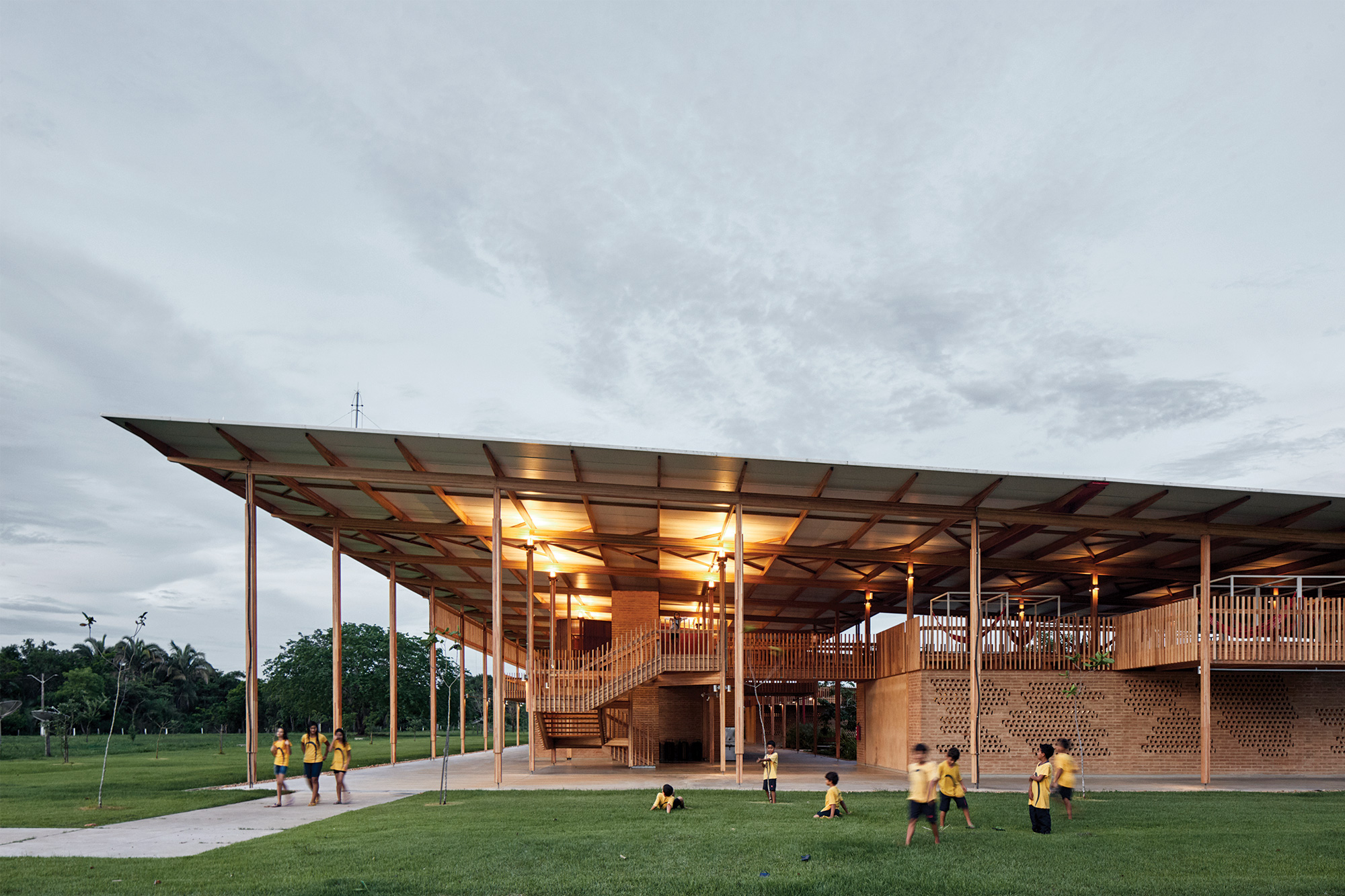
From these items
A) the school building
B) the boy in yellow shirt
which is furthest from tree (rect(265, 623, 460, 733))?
the boy in yellow shirt

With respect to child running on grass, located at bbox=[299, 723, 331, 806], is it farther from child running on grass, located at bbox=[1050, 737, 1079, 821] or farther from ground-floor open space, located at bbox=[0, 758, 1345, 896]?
child running on grass, located at bbox=[1050, 737, 1079, 821]

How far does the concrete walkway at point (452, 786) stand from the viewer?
12837mm

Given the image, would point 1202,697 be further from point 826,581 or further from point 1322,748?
point 826,581

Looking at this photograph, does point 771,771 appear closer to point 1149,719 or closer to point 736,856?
point 736,856

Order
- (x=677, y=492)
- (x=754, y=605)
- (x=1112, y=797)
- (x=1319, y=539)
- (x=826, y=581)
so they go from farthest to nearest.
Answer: (x=754, y=605)
(x=826, y=581)
(x=1319, y=539)
(x=677, y=492)
(x=1112, y=797)

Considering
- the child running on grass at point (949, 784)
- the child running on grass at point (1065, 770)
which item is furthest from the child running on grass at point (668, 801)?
the child running on grass at point (1065, 770)

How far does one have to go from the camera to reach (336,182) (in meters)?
27.2

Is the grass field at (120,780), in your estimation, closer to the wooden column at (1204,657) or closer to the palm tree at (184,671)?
the wooden column at (1204,657)

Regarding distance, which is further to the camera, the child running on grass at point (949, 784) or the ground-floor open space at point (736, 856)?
the child running on grass at point (949, 784)

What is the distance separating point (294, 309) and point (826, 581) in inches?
853

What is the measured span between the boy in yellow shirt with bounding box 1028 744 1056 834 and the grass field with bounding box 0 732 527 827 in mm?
14186

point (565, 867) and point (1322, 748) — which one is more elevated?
point (565, 867)

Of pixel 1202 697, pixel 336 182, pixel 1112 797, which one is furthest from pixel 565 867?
pixel 336 182

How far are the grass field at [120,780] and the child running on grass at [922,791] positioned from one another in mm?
12545
